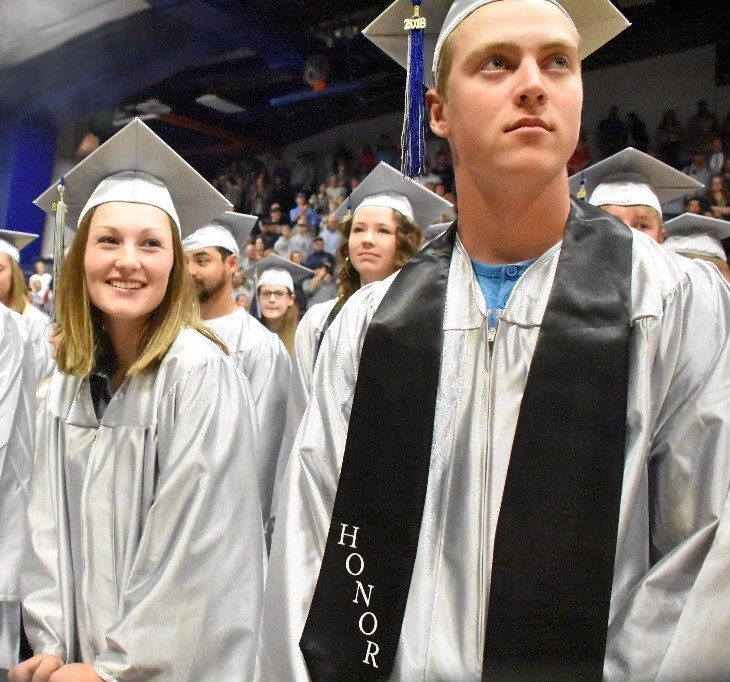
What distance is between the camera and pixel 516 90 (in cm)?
126

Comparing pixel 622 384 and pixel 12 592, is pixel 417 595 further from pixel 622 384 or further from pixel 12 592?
pixel 12 592

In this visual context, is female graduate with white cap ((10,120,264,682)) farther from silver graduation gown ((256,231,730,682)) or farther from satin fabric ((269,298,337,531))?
satin fabric ((269,298,337,531))

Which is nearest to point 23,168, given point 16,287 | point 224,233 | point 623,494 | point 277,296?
point 16,287

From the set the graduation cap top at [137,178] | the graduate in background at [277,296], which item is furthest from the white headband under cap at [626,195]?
the graduate in background at [277,296]

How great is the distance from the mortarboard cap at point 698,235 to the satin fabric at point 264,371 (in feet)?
8.13

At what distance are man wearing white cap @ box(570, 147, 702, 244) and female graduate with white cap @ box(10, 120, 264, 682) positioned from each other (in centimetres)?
215

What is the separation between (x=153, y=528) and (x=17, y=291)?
451 centimetres

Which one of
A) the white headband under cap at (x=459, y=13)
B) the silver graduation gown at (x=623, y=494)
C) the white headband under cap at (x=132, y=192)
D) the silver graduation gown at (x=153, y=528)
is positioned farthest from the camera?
the white headband under cap at (x=132, y=192)

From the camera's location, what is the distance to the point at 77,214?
2887mm

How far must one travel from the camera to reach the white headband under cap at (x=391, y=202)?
13.3 ft

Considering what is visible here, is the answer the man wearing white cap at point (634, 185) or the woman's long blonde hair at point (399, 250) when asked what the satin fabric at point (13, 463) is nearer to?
the woman's long blonde hair at point (399, 250)

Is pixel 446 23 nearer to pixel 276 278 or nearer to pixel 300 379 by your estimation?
pixel 300 379

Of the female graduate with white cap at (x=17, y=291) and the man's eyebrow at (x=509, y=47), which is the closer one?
the man's eyebrow at (x=509, y=47)

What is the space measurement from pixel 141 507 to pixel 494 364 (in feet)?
4.32
